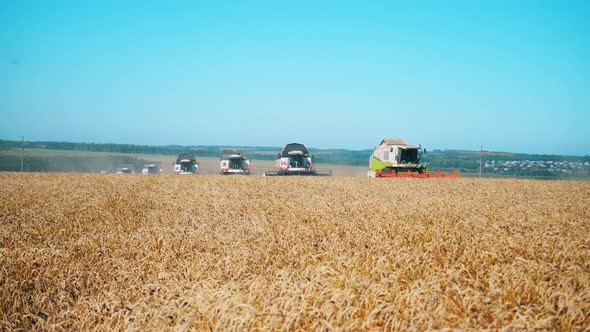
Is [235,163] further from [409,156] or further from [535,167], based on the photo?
[535,167]

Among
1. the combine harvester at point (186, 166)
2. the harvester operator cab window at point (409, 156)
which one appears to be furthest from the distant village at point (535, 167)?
the combine harvester at point (186, 166)

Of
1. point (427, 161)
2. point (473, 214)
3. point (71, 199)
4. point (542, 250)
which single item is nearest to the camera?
point (542, 250)

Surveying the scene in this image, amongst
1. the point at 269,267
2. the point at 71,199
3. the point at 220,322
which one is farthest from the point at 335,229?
the point at 71,199

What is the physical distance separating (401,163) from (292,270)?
103 feet

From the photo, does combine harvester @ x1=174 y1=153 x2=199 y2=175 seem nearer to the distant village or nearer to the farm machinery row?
the farm machinery row

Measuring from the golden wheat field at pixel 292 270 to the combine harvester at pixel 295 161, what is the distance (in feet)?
93.3

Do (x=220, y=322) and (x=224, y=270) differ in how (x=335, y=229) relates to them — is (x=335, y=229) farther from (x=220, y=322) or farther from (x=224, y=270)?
(x=220, y=322)

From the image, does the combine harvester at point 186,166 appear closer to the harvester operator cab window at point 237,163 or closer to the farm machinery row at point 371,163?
the farm machinery row at point 371,163

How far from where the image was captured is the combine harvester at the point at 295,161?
39.6m

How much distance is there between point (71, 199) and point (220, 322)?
39.0ft

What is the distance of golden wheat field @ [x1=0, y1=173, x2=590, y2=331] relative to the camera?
140 inches

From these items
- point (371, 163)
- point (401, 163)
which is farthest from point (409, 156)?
point (371, 163)

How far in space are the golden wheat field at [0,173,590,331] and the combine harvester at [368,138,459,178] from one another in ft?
74.9

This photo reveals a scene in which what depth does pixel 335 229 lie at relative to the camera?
823 centimetres
